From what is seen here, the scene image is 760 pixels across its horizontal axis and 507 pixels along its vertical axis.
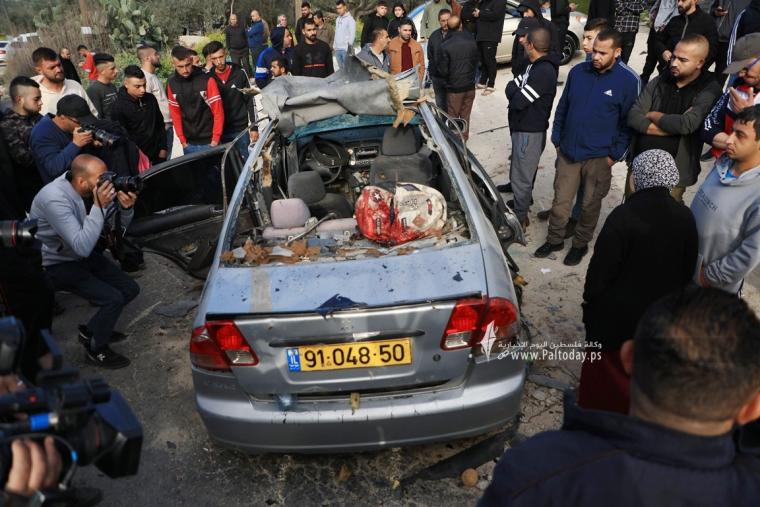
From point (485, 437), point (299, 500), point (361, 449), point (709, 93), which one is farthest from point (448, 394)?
point (709, 93)

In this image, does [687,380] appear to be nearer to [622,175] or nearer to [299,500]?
[299,500]

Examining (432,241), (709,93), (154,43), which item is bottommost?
(154,43)

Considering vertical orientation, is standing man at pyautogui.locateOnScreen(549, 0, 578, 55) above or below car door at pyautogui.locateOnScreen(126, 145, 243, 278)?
above

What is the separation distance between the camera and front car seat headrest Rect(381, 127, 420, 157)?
173 inches

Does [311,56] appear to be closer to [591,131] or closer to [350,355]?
[591,131]

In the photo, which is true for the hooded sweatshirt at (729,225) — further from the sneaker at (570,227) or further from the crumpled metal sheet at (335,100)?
the crumpled metal sheet at (335,100)

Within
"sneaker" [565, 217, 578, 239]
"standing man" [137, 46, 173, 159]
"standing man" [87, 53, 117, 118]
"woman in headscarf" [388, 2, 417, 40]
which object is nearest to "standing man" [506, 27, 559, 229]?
"sneaker" [565, 217, 578, 239]

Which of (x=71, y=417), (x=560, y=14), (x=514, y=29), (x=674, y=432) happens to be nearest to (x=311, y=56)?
(x=560, y=14)

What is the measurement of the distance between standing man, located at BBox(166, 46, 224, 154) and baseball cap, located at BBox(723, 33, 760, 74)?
4.95m

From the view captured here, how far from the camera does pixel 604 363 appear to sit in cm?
248

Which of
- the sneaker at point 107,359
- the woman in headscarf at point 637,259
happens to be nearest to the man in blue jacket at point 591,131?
the woman in headscarf at point 637,259

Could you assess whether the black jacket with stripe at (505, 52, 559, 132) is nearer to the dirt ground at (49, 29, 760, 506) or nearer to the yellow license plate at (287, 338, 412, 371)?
the dirt ground at (49, 29, 760, 506)

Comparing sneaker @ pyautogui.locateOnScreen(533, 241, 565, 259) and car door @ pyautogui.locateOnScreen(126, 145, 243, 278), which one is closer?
car door @ pyautogui.locateOnScreen(126, 145, 243, 278)

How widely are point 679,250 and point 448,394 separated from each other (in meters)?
1.26
